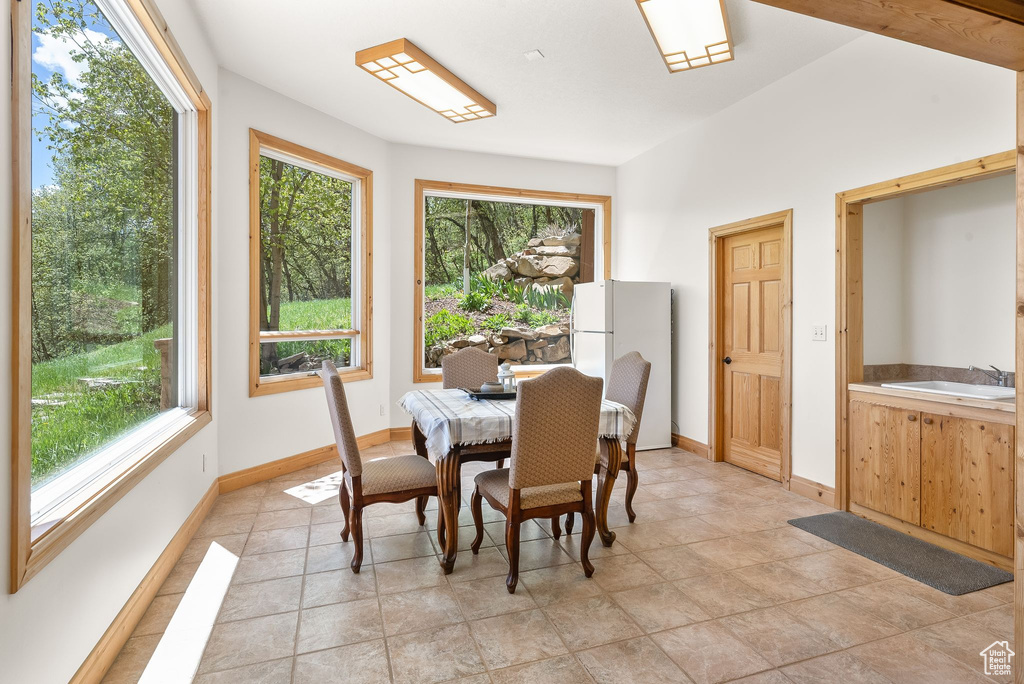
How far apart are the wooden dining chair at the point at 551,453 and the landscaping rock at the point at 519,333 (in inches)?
Result: 140

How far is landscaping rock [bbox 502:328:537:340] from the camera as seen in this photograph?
610cm

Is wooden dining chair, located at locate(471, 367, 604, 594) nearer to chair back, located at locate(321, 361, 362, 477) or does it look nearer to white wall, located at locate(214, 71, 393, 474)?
chair back, located at locate(321, 361, 362, 477)

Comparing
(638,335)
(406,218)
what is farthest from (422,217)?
(638,335)

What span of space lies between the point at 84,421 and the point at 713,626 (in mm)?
2464

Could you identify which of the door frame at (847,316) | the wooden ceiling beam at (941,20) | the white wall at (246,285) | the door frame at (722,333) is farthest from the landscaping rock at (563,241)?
the wooden ceiling beam at (941,20)

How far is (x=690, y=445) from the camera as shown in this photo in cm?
505

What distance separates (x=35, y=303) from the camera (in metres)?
1.65

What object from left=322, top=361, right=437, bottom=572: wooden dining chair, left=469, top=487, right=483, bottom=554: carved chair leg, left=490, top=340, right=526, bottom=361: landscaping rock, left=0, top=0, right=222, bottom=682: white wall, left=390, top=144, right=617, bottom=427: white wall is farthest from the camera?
left=490, top=340, right=526, bottom=361: landscaping rock

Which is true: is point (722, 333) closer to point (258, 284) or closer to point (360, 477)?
point (360, 477)

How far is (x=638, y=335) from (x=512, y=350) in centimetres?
161

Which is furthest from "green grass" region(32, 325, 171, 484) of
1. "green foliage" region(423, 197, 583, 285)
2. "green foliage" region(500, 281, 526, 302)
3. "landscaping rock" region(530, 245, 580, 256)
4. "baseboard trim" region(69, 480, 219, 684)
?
"landscaping rock" region(530, 245, 580, 256)

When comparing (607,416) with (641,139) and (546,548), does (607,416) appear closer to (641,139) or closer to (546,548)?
(546,548)

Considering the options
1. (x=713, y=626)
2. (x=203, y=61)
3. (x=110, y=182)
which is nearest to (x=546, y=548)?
(x=713, y=626)

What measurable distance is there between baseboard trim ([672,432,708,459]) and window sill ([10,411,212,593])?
3.95 metres
